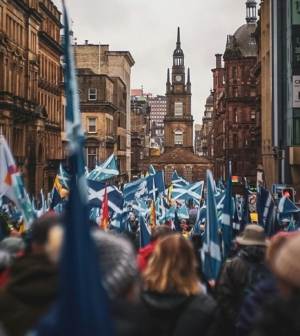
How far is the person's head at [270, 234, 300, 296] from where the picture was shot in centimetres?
353

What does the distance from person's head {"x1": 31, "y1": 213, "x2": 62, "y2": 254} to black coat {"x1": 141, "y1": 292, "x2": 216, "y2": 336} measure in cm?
85

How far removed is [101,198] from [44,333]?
1523cm

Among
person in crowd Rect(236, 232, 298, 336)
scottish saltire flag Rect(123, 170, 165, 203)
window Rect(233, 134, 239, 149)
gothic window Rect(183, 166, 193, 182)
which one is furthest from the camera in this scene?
gothic window Rect(183, 166, 193, 182)

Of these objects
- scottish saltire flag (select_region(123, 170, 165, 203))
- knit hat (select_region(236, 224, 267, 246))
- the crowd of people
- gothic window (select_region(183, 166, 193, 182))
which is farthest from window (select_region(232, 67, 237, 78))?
the crowd of people

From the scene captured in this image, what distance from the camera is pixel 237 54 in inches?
3440

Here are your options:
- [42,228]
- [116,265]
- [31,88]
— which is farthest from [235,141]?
[116,265]

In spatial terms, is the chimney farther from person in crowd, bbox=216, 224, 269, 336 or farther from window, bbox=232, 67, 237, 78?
person in crowd, bbox=216, 224, 269, 336

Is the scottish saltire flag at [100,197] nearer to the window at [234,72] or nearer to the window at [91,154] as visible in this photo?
the window at [91,154]

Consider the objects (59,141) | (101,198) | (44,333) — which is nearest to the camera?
(44,333)

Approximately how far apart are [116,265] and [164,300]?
3.65 ft

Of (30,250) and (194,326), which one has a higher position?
(30,250)

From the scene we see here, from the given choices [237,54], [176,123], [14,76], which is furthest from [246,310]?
[176,123]

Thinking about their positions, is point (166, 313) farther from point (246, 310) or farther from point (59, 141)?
point (59, 141)

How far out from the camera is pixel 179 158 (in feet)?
472
